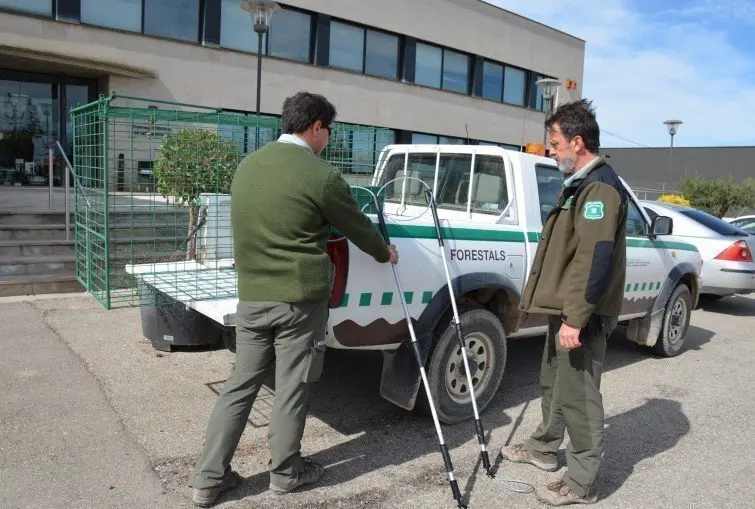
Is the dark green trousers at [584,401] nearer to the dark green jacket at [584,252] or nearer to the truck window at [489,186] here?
the dark green jacket at [584,252]

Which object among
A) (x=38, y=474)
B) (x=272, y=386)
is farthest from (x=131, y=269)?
(x=38, y=474)

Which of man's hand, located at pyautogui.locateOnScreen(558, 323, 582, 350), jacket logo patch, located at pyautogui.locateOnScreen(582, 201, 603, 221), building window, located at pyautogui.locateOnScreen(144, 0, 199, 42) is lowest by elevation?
man's hand, located at pyautogui.locateOnScreen(558, 323, 582, 350)

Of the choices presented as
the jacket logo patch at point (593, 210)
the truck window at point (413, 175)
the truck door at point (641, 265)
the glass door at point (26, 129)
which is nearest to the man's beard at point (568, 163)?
the jacket logo patch at point (593, 210)

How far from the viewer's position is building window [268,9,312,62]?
17750mm

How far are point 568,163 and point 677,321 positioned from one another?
4.00 m

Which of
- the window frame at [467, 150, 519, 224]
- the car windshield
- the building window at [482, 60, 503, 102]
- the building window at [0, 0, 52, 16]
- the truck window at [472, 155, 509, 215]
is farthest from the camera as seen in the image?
the building window at [482, 60, 503, 102]

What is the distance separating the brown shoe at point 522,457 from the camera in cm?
399

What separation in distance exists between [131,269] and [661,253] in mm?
4819

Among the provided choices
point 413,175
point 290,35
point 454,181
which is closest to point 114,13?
point 290,35

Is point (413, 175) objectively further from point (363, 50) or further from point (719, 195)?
point (719, 195)

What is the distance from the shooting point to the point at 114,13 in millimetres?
14734

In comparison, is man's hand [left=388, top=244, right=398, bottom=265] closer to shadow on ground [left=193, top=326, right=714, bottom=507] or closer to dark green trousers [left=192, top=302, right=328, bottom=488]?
dark green trousers [left=192, top=302, right=328, bottom=488]

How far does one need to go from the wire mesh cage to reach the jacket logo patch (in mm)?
2184

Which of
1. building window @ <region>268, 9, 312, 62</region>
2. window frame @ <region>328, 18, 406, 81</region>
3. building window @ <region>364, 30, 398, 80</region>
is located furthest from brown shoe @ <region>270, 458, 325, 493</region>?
building window @ <region>364, 30, 398, 80</region>
